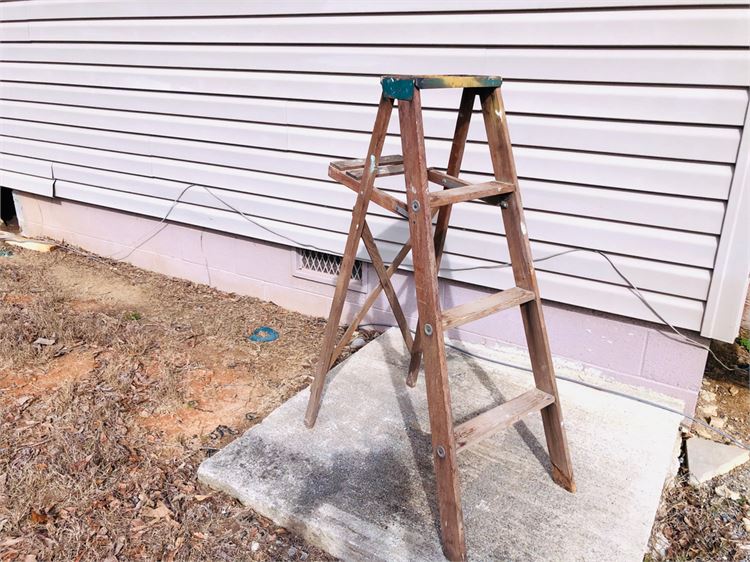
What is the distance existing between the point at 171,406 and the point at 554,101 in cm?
251

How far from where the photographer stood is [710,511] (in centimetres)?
256

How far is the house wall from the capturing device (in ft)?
10.0

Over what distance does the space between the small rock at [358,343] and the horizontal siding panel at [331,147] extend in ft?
3.76

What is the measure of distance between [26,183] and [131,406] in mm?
3666

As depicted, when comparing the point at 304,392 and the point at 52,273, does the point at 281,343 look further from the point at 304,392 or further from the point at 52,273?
the point at 52,273

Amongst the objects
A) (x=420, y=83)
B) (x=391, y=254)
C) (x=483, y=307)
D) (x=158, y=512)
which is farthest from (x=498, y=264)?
(x=158, y=512)

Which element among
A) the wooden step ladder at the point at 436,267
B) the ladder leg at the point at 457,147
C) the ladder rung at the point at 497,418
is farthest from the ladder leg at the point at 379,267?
the ladder rung at the point at 497,418

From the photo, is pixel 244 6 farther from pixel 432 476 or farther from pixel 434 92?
pixel 432 476

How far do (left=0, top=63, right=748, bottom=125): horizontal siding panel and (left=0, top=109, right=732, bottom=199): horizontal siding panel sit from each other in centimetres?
20

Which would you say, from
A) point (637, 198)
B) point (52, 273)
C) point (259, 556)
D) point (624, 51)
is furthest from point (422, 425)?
point (52, 273)

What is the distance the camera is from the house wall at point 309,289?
10.0ft

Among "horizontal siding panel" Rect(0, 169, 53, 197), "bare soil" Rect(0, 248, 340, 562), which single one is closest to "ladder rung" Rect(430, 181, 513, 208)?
"bare soil" Rect(0, 248, 340, 562)

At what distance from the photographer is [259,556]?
85.7 inches

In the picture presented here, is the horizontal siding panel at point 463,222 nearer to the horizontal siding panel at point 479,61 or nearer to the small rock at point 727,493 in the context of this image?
the horizontal siding panel at point 479,61
